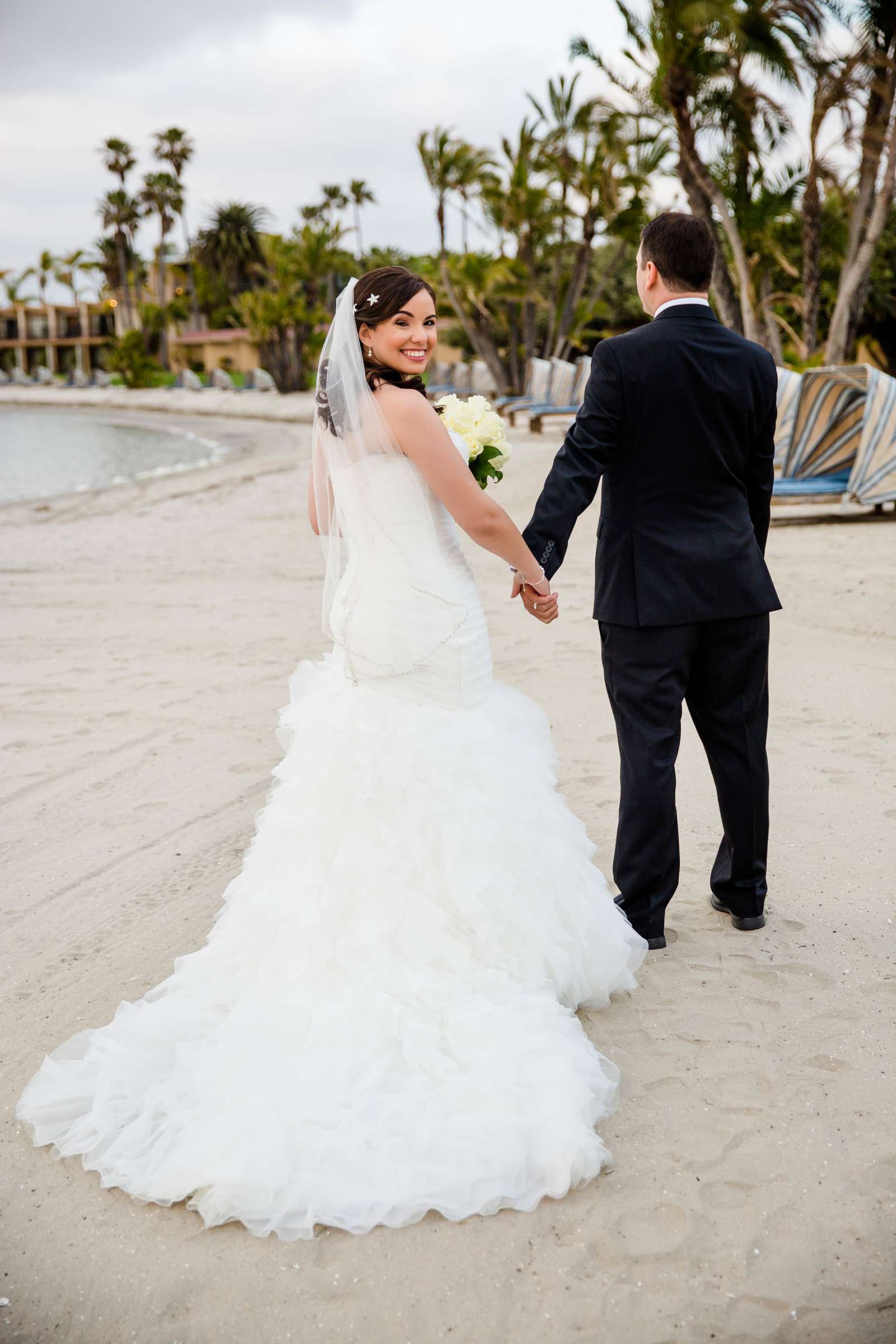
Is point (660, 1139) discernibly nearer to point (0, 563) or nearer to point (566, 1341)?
point (566, 1341)

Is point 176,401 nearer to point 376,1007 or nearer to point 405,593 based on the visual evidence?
point 405,593

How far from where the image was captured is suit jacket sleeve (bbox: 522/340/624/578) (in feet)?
9.59

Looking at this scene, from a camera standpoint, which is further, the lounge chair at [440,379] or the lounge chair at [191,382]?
the lounge chair at [191,382]

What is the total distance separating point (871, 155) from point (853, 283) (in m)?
1.83

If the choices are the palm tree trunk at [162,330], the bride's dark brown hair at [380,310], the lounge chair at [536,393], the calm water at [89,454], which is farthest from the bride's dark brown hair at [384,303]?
the palm tree trunk at [162,330]

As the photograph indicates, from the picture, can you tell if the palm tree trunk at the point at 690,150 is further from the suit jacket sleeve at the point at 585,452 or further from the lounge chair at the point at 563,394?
the suit jacket sleeve at the point at 585,452

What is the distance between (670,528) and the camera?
3021mm

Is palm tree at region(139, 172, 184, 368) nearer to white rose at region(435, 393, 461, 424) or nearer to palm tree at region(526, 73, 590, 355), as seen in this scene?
palm tree at region(526, 73, 590, 355)

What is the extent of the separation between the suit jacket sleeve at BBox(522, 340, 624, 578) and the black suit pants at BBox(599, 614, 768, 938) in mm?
376

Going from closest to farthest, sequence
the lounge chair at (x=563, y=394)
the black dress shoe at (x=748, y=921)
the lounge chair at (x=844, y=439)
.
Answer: the black dress shoe at (x=748, y=921) → the lounge chair at (x=844, y=439) → the lounge chair at (x=563, y=394)

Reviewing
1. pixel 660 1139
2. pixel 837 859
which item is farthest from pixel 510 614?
pixel 660 1139

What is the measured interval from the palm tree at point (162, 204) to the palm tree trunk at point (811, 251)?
175ft

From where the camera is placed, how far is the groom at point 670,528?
2.93m

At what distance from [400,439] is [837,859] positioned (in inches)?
92.6
